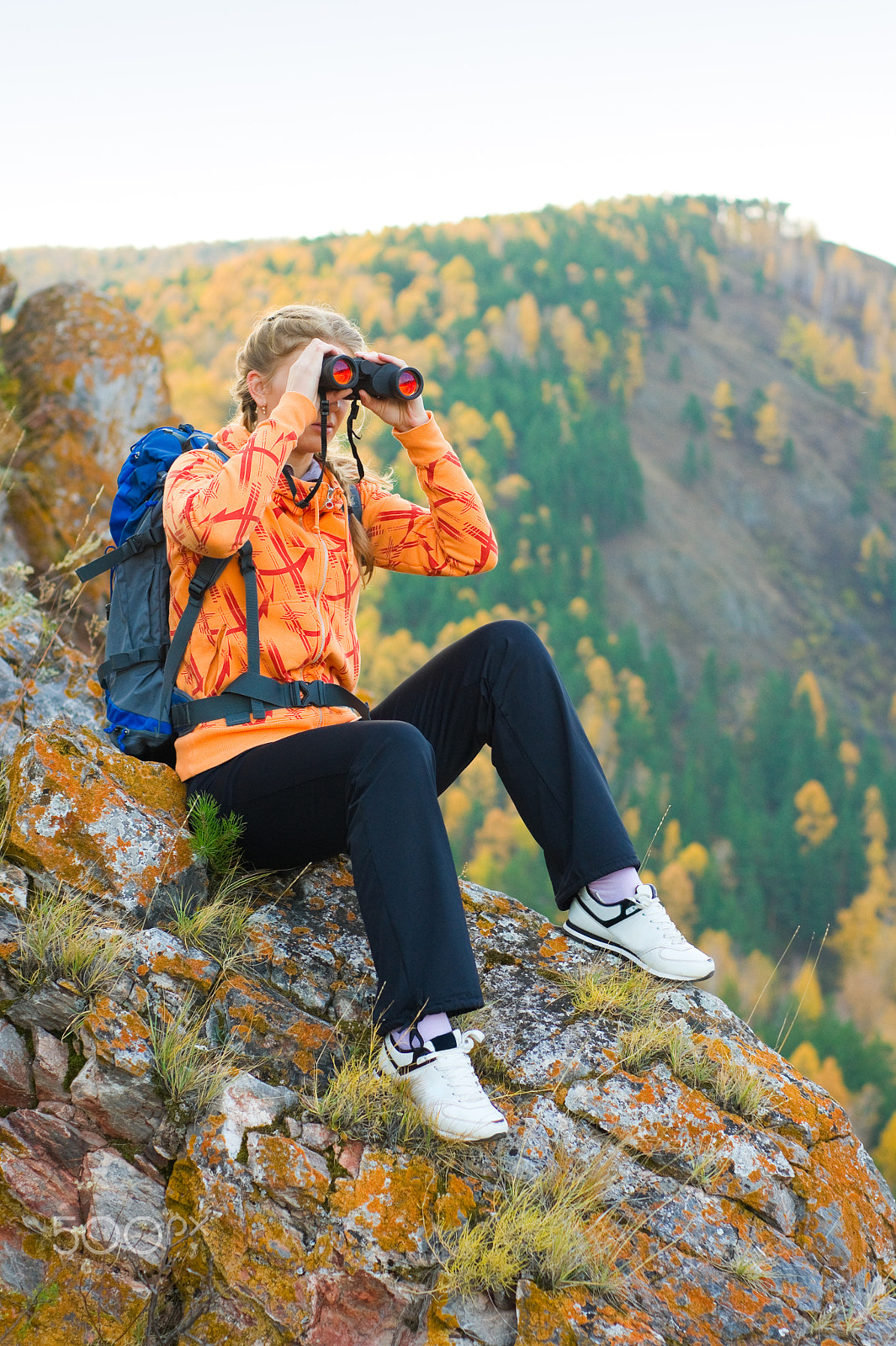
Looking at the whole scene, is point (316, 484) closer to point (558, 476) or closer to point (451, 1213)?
point (451, 1213)

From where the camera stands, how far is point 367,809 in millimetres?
1979

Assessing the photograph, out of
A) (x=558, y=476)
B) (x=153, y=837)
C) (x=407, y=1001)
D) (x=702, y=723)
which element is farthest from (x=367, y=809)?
(x=558, y=476)

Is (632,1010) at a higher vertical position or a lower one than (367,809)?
lower

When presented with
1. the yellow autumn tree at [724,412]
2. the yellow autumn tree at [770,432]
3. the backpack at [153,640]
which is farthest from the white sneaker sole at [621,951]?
the yellow autumn tree at [724,412]

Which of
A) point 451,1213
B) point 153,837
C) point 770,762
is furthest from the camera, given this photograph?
point 770,762

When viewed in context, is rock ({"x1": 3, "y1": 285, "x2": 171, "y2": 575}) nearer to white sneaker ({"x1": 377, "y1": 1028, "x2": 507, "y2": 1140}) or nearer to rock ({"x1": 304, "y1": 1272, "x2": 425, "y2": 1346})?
white sneaker ({"x1": 377, "y1": 1028, "x2": 507, "y2": 1140})

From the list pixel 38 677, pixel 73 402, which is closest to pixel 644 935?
pixel 38 677

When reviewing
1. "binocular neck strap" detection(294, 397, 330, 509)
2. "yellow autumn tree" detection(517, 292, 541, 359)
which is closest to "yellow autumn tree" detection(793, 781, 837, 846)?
"yellow autumn tree" detection(517, 292, 541, 359)

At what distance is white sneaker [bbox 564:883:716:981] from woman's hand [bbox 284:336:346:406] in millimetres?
1429

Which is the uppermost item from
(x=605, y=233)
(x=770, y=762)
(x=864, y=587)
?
(x=605, y=233)

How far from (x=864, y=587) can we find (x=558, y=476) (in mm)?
32866

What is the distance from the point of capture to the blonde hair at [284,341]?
2.50 meters

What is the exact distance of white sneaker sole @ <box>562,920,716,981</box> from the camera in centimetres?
236

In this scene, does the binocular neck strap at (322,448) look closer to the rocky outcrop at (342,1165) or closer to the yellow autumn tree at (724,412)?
the rocky outcrop at (342,1165)
